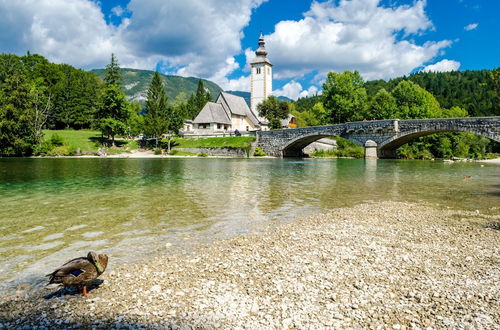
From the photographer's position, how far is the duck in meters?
4.88

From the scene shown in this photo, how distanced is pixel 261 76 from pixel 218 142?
31.2 meters

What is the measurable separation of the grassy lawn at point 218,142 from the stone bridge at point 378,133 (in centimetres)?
284

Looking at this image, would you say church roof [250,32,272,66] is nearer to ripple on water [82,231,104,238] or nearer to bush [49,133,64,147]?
bush [49,133,64,147]

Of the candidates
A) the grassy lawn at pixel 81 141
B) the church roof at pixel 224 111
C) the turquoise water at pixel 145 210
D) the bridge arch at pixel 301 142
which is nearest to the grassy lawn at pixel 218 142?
the bridge arch at pixel 301 142

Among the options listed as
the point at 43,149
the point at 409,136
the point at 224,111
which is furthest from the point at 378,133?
the point at 43,149

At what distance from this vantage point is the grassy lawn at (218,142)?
2596 inches

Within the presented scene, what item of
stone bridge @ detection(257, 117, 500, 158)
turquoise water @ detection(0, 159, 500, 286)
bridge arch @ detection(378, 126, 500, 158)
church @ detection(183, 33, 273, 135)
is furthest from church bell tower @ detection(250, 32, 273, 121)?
turquoise water @ detection(0, 159, 500, 286)

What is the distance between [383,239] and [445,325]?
4.07 meters

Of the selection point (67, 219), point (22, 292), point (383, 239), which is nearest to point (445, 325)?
point (383, 239)

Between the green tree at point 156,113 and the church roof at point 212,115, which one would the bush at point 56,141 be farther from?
the church roof at point 212,115

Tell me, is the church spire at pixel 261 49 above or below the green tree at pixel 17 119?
above

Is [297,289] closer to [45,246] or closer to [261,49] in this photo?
[45,246]

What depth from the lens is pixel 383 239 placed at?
8.09m

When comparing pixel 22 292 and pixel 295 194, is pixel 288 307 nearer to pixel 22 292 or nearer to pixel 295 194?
pixel 22 292
